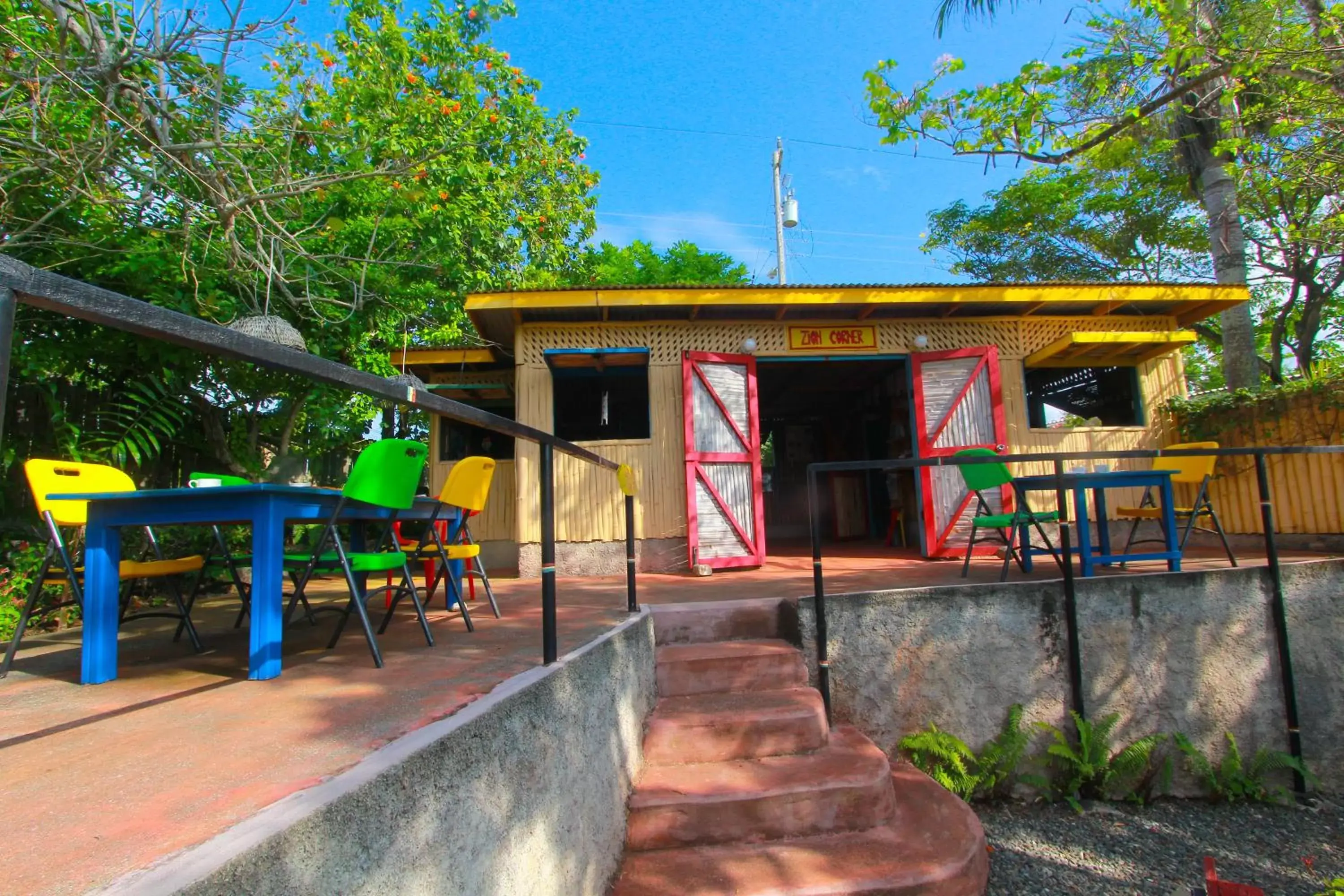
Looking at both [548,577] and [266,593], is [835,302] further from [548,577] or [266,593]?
[266,593]

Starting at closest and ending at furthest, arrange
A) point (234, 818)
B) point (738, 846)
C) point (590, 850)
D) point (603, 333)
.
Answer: point (234, 818)
point (590, 850)
point (738, 846)
point (603, 333)

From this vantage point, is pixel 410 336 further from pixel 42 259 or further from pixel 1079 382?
pixel 1079 382

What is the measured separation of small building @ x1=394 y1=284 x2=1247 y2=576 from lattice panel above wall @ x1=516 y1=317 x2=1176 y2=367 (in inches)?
0.6

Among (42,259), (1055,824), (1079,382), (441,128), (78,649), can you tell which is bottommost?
(1055,824)

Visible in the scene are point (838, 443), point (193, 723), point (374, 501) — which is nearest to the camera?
point (193, 723)

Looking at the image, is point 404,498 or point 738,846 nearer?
point 738,846

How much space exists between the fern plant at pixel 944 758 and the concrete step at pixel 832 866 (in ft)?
2.81

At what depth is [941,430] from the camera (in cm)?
731

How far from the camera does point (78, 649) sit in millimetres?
3393

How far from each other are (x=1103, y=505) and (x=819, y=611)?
231 cm

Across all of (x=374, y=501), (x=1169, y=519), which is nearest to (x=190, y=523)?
(x=374, y=501)

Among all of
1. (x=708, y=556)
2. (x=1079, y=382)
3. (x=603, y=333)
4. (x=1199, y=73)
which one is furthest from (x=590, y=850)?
(x=1079, y=382)

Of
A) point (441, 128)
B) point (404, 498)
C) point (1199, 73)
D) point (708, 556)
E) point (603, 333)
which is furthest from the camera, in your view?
point (441, 128)

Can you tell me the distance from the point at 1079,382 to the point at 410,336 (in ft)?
30.2
